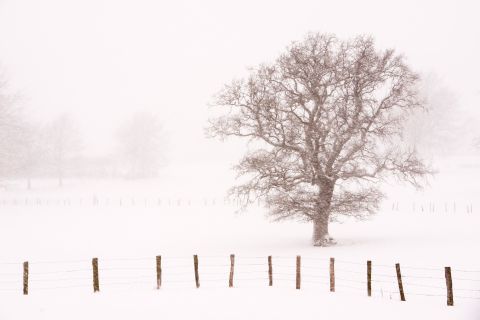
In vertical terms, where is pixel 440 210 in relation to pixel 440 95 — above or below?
below

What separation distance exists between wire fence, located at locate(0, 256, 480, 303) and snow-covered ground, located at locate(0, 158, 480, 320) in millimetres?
55

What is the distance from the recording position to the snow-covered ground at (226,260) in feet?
41.9

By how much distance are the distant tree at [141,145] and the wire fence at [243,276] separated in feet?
161

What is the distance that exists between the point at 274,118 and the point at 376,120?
206 inches

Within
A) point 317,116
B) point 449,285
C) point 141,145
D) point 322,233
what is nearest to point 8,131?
point 141,145

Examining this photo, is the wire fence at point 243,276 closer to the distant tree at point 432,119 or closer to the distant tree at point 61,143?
the distant tree at point 432,119

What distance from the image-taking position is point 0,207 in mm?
42531

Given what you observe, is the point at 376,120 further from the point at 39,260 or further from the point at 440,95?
the point at 440,95

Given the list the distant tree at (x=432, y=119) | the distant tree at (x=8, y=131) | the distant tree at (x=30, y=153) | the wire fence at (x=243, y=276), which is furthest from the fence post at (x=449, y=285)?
the distant tree at (x=432, y=119)

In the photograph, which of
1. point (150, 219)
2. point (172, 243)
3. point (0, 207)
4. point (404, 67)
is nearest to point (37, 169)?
point (0, 207)

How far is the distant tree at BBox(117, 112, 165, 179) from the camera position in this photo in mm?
71438

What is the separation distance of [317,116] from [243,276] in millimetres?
9299

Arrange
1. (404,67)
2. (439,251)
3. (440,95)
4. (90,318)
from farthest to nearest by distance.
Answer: (440,95) → (404,67) → (439,251) → (90,318)

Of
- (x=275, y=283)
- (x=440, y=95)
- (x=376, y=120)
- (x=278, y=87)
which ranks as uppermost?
(x=440, y=95)
